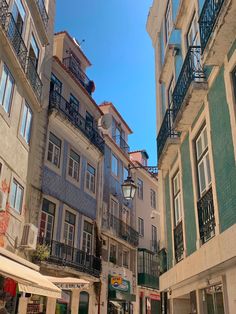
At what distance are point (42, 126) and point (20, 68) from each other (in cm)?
400

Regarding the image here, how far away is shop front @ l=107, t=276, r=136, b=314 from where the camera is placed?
76.9 feet

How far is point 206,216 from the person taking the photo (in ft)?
23.6

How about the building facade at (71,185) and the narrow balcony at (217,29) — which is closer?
the narrow balcony at (217,29)

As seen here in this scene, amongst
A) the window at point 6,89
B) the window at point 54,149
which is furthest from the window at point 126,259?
the window at point 6,89

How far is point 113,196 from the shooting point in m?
26.4

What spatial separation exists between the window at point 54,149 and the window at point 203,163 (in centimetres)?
1074

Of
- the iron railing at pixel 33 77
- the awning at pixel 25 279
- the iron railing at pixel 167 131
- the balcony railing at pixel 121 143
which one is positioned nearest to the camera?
the awning at pixel 25 279

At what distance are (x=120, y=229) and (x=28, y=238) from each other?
1354 cm

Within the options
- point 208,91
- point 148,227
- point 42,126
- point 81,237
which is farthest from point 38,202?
point 148,227

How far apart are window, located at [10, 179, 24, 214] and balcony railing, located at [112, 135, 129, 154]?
50.9 ft

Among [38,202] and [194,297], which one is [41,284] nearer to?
[194,297]

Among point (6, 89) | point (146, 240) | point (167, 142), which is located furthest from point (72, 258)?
point (146, 240)

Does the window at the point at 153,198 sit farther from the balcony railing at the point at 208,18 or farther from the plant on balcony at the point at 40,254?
the balcony railing at the point at 208,18

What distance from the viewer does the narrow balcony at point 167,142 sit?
970 centimetres
